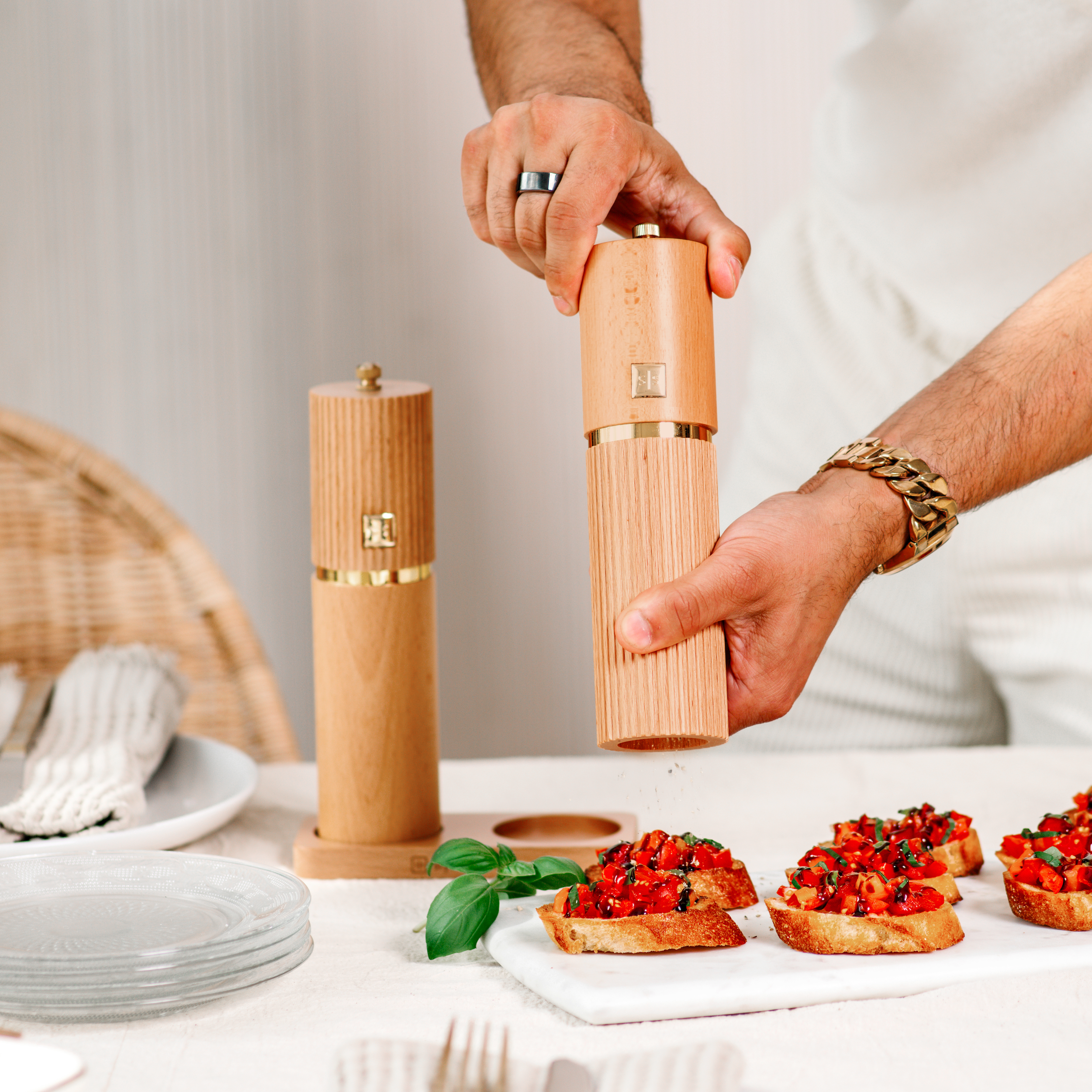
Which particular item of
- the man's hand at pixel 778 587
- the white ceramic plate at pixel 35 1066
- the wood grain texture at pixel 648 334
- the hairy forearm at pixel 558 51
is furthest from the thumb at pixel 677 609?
the hairy forearm at pixel 558 51

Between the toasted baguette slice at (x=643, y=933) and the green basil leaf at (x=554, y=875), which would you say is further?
the green basil leaf at (x=554, y=875)

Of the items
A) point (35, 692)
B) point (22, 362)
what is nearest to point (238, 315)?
point (22, 362)

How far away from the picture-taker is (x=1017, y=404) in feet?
3.40

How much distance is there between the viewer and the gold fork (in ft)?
1.93

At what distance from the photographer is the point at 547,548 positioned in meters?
2.45

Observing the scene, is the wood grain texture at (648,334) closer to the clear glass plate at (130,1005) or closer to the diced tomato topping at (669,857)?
the diced tomato topping at (669,857)

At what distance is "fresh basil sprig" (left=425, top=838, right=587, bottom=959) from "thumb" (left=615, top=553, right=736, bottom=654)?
0.17 metres

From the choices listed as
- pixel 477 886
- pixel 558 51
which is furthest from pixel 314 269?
pixel 477 886

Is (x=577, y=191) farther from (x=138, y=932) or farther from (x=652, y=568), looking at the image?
(x=138, y=932)

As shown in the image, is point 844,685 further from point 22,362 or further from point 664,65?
point 22,362

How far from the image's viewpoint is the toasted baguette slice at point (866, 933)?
0.75 m

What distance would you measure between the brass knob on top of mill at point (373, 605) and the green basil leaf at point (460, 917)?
8.2 inches

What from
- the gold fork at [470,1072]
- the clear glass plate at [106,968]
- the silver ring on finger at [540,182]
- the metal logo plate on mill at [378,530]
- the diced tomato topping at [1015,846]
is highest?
the silver ring on finger at [540,182]

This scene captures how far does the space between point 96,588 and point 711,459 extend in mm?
1287
